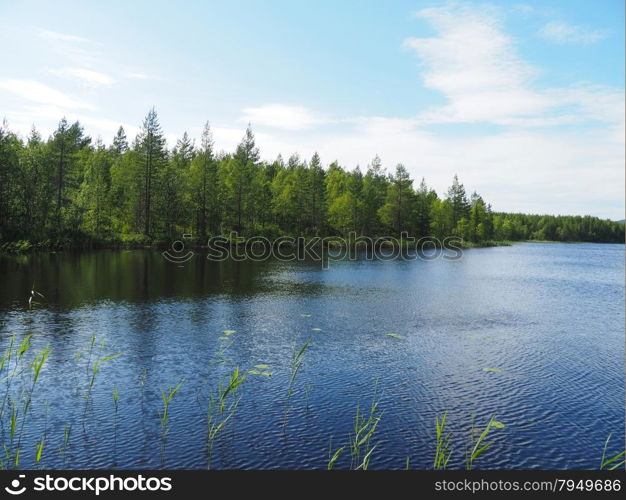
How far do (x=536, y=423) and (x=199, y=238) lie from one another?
84142 millimetres

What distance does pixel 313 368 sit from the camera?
22.1 meters

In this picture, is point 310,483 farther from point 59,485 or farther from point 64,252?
point 64,252

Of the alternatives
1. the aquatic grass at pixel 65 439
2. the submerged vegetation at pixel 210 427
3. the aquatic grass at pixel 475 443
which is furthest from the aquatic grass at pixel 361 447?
the aquatic grass at pixel 65 439

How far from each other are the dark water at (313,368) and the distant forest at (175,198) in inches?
1305

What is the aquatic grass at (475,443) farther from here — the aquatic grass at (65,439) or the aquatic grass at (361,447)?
the aquatic grass at (65,439)

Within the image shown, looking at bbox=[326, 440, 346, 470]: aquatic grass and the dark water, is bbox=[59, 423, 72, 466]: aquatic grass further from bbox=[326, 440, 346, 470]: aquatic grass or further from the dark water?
bbox=[326, 440, 346, 470]: aquatic grass

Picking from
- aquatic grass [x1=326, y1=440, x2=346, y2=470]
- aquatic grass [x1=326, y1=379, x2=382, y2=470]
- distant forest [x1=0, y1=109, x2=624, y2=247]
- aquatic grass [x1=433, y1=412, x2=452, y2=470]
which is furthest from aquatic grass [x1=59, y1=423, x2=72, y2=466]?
distant forest [x1=0, y1=109, x2=624, y2=247]

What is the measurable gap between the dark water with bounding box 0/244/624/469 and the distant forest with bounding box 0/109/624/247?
3315cm

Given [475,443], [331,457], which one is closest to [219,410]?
[331,457]

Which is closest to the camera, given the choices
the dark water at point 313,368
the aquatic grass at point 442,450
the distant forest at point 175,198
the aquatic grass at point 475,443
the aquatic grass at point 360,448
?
the aquatic grass at point 442,450

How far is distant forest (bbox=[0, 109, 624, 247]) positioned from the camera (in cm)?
7331

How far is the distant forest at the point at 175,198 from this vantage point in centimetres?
7331

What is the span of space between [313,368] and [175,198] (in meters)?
75.9

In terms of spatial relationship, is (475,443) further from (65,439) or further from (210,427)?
(65,439)
